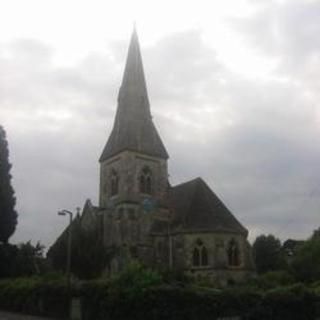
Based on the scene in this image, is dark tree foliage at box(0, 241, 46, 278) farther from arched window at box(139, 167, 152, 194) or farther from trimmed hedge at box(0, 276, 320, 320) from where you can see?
arched window at box(139, 167, 152, 194)

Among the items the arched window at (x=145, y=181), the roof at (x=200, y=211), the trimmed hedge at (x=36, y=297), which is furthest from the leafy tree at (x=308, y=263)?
the trimmed hedge at (x=36, y=297)

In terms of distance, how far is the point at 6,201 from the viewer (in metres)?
43.9

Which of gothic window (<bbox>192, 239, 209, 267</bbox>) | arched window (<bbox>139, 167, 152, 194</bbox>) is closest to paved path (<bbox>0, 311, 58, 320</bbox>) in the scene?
gothic window (<bbox>192, 239, 209, 267</bbox>)

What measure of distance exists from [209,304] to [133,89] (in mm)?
38746


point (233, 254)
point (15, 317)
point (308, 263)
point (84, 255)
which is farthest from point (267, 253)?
point (15, 317)

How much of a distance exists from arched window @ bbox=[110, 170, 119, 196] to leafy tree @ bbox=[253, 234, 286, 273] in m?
25.8

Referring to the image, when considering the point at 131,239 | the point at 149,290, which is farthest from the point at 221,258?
the point at 149,290

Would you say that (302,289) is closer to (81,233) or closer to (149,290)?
(149,290)

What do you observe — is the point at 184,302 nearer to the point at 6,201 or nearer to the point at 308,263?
the point at 6,201

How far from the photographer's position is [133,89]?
6309 cm

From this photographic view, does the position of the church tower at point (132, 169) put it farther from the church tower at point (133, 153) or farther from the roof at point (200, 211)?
the roof at point (200, 211)

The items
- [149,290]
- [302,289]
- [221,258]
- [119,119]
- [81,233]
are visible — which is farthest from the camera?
[119,119]

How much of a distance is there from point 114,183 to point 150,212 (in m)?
5.08

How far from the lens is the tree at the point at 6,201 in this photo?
Result: 43781 mm
